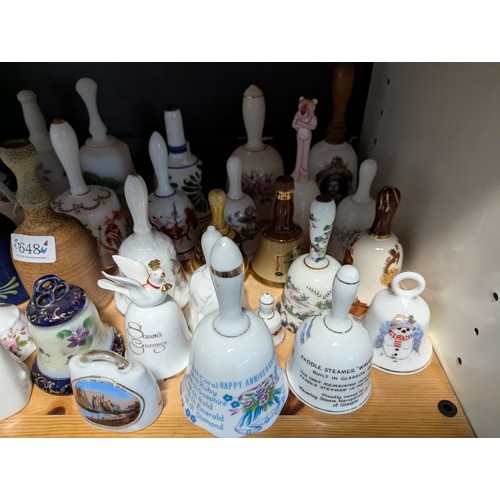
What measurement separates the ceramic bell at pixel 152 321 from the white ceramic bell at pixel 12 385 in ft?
0.47

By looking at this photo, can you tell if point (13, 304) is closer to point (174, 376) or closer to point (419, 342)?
point (174, 376)

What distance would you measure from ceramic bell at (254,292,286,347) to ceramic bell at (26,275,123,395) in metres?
0.24

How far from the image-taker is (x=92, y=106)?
2.53 feet

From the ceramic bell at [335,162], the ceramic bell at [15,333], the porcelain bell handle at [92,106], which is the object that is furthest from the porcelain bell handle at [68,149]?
the ceramic bell at [335,162]

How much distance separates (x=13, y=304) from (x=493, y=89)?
2.51 ft

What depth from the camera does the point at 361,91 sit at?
0.93m

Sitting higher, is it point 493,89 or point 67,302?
point 493,89

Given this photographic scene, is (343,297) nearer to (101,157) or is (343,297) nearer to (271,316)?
(271,316)

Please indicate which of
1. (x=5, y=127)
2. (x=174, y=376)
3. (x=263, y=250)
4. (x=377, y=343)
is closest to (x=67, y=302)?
(x=174, y=376)

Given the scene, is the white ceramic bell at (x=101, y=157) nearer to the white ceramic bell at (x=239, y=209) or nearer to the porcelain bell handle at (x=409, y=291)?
the white ceramic bell at (x=239, y=209)

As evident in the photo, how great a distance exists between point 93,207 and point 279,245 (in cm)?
33

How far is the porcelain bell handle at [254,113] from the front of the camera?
78cm

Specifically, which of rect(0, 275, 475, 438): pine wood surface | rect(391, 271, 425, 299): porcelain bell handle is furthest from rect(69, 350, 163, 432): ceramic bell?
rect(391, 271, 425, 299): porcelain bell handle

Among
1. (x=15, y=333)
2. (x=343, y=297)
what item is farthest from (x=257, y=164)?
(x=15, y=333)
